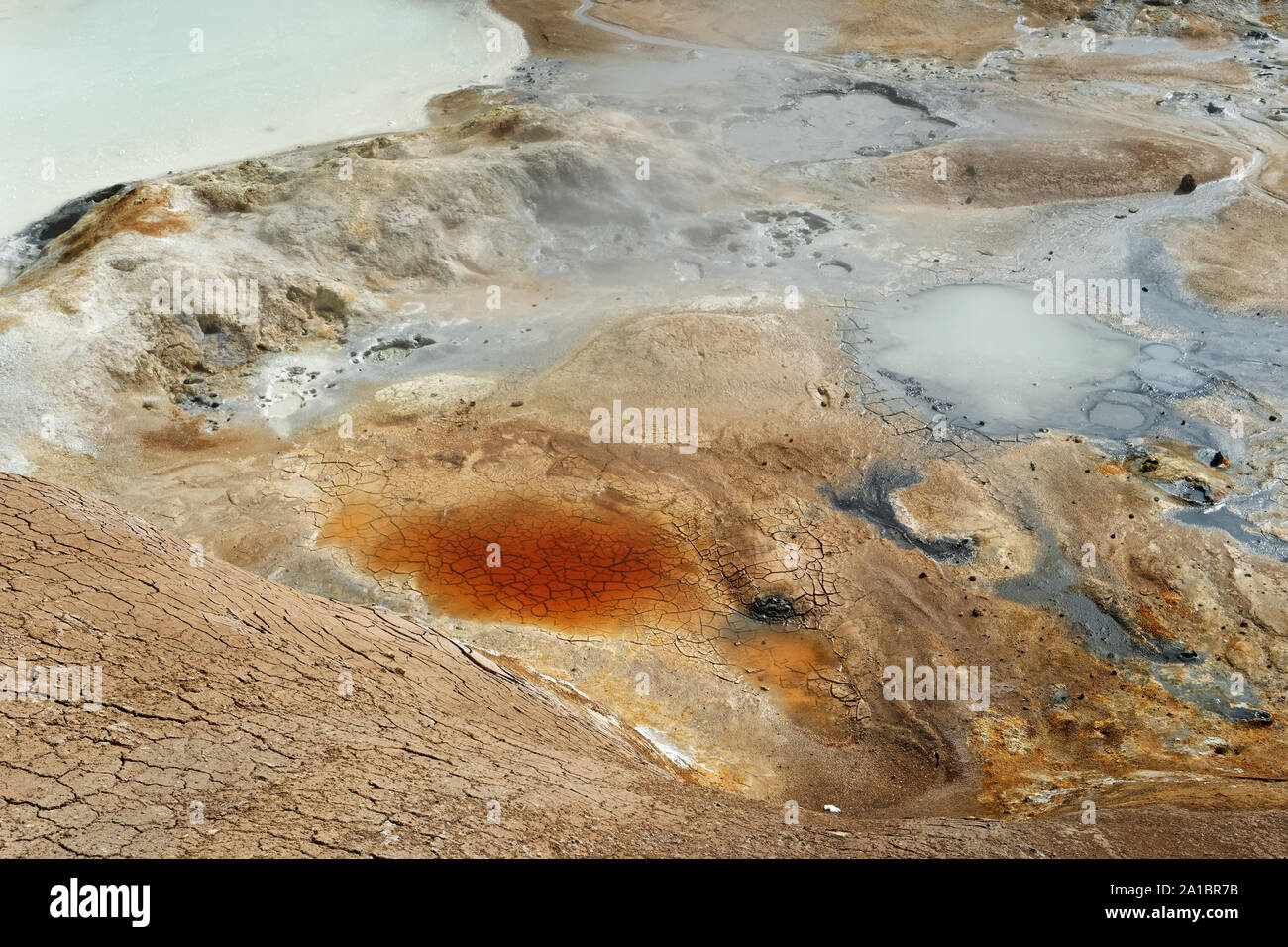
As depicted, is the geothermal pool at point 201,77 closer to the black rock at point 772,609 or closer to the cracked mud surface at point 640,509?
the cracked mud surface at point 640,509

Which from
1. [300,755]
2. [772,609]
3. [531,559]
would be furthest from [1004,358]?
[300,755]

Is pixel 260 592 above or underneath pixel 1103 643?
above

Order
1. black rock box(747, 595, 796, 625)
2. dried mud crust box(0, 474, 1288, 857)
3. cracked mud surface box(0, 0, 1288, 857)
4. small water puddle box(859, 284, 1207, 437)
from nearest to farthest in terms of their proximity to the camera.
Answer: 1. dried mud crust box(0, 474, 1288, 857)
2. cracked mud surface box(0, 0, 1288, 857)
3. black rock box(747, 595, 796, 625)
4. small water puddle box(859, 284, 1207, 437)

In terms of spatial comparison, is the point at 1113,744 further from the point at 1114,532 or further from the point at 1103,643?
the point at 1114,532

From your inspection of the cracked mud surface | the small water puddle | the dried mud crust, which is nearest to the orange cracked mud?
the cracked mud surface

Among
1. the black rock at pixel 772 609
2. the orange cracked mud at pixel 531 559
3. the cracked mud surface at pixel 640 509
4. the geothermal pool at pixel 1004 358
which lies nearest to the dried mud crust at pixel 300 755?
the cracked mud surface at pixel 640 509

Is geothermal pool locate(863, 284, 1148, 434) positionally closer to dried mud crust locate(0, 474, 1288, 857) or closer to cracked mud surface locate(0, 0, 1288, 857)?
cracked mud surface locate(0, 0, 1288, 857)
